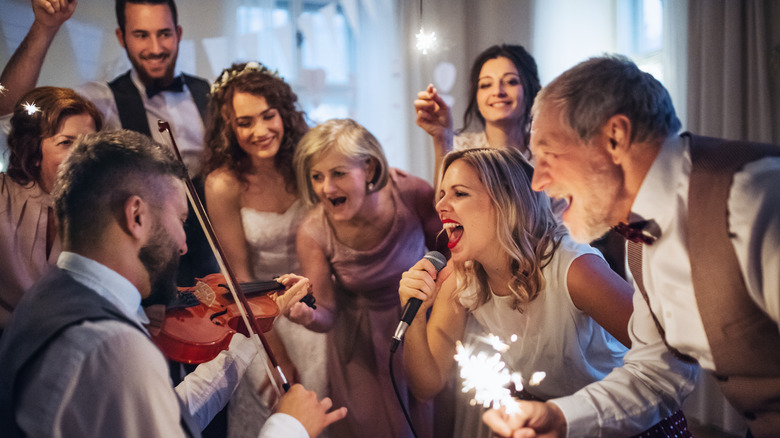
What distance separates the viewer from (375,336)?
2.51m

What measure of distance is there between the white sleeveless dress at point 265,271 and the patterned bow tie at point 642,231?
1.35 metres

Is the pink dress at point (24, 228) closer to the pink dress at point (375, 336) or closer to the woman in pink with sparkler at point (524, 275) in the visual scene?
the pink dress at point (375, 336)

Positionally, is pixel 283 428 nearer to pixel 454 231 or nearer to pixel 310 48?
pixel 454 231

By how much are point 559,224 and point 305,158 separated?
1050 millimetres

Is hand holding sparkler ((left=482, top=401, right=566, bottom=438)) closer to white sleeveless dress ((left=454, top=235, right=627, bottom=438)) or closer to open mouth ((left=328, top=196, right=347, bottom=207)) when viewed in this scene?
white sleeveless dress ((left=454, top=235, right=627, bottom=438))

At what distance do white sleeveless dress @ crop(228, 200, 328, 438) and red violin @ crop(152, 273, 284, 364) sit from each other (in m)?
0.26

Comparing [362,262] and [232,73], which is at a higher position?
[232,73]

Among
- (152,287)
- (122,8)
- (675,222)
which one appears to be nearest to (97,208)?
(152,287)

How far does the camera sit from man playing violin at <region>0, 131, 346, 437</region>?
47.6 inches

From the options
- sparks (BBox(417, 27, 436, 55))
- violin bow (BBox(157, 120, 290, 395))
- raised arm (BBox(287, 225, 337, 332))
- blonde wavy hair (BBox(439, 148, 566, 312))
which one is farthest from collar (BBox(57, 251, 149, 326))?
sparks (BBox(417, 27, 436, 55))

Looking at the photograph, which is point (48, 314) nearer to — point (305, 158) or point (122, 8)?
point (305, 158)

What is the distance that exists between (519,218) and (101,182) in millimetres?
1310

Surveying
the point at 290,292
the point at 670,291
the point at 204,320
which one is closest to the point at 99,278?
the point at 204,320

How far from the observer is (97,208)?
144 cm
